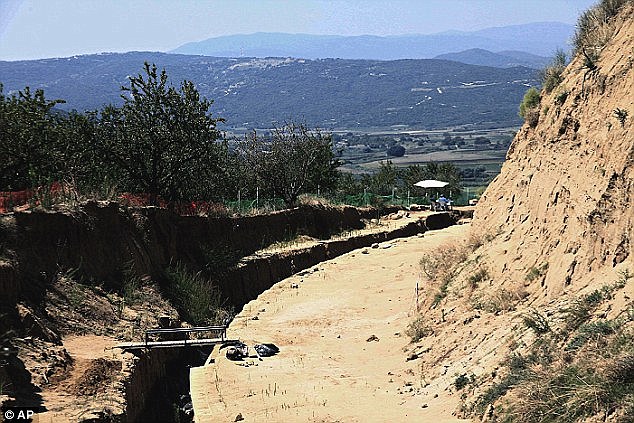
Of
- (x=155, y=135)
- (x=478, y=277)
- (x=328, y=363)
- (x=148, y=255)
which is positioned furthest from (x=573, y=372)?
(x=155, y=135)

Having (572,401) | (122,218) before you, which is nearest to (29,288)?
(122,218)

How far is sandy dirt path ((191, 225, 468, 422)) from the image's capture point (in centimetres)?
1366

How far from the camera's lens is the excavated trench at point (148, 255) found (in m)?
15.8

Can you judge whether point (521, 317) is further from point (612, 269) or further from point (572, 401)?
point (572, 401)

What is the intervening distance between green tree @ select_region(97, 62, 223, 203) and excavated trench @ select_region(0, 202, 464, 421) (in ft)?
8.19

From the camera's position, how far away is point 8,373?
12.8 metres

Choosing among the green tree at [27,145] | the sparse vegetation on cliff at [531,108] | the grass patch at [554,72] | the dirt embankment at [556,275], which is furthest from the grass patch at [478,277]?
the green tree at [27,145]

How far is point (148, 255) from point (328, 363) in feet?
25.6

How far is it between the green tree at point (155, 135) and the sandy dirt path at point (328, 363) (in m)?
5.82

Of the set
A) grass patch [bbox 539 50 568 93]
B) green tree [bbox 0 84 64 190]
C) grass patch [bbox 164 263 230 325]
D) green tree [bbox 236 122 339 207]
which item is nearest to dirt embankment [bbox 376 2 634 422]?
grass patch [bbox 539 50 568 93]

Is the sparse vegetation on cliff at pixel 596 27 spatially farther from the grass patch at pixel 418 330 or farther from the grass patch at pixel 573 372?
the grass patch at pixel 573 372

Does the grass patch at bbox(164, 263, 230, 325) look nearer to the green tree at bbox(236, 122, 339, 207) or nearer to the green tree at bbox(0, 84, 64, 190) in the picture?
the green tree at bbox(0, 84, 64, 190)

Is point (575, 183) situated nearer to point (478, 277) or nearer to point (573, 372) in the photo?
point (478, 277)

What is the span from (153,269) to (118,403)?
9742 millimetres
